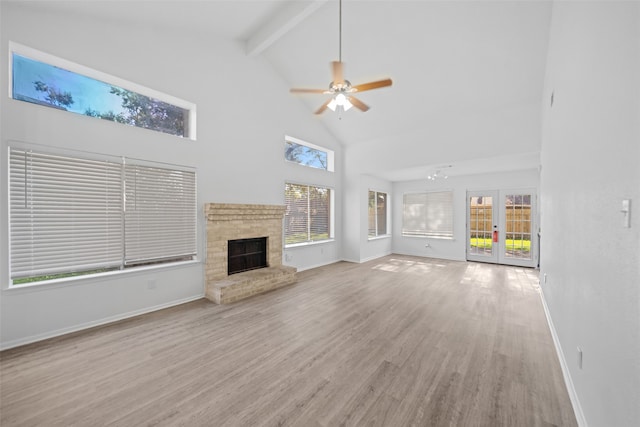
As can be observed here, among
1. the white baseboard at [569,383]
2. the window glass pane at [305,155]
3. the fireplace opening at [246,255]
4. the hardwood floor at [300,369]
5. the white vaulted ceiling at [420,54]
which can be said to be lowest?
the hardwood floor at [300,369]

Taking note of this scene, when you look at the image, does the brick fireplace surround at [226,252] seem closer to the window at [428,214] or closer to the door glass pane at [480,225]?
the window at [428,214]

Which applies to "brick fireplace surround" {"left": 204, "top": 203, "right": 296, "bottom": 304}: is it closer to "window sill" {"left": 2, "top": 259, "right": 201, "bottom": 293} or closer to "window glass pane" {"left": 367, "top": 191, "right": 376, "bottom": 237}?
"window sill" {"left": 2, "top": 259, "right": 201, "bottom": 293}

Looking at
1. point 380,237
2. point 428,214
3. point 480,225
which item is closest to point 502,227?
point 480,225

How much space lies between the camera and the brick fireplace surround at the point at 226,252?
4016mm

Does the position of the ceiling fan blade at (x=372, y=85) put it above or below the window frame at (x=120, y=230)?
above

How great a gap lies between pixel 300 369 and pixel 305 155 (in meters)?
5.05

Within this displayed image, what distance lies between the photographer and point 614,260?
1199 millimetres

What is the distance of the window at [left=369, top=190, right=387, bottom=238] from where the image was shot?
767cm

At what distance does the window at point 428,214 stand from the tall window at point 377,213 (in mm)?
629

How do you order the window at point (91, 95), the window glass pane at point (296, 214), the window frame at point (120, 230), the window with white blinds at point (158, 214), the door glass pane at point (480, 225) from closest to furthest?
1. the window frame at point (120, 230)
2. the window at point (91, 95)
3. the window with white blinds at point (158, 214)
4. the window glass pane at point (296, 214)
5. the door glass pane at point (480, 225)

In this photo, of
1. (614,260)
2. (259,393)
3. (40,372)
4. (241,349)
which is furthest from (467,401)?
(40,372)

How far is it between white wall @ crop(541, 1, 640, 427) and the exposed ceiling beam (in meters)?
2.99

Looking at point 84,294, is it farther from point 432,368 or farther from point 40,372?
point 432,368

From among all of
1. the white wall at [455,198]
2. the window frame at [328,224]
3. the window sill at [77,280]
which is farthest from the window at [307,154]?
the window sill at [77,280]
